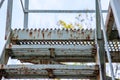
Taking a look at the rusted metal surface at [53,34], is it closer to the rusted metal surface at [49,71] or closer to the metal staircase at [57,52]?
the metal staircase at [57,52]

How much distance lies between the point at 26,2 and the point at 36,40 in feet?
5.18

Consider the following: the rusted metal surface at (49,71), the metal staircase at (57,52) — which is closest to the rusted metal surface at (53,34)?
the metal staircase at (57,52)

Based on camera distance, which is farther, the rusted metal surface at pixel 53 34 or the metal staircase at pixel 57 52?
the rusted metal surface at pixel 53 34

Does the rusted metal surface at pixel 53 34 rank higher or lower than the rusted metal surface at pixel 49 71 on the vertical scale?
higher

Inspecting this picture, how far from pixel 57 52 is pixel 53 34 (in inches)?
15.8

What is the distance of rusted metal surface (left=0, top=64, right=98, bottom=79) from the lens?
2.81 meters

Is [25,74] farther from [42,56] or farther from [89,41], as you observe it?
[89,41]

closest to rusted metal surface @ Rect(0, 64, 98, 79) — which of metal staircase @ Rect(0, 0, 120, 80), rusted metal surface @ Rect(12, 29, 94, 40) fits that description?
metal staircase @ Rect(0, 0, 120, 80)

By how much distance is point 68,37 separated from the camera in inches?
138

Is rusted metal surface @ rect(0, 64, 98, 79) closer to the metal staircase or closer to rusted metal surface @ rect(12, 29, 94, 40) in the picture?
the metal staircase

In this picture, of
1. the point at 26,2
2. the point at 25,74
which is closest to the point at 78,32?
the point at 25,74

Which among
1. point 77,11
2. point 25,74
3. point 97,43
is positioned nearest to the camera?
point 25,74

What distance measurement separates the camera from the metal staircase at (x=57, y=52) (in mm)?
2840

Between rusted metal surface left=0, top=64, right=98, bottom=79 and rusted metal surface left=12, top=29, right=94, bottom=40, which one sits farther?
rusted metal surface left=12, top=29, right=94, bottom=40
